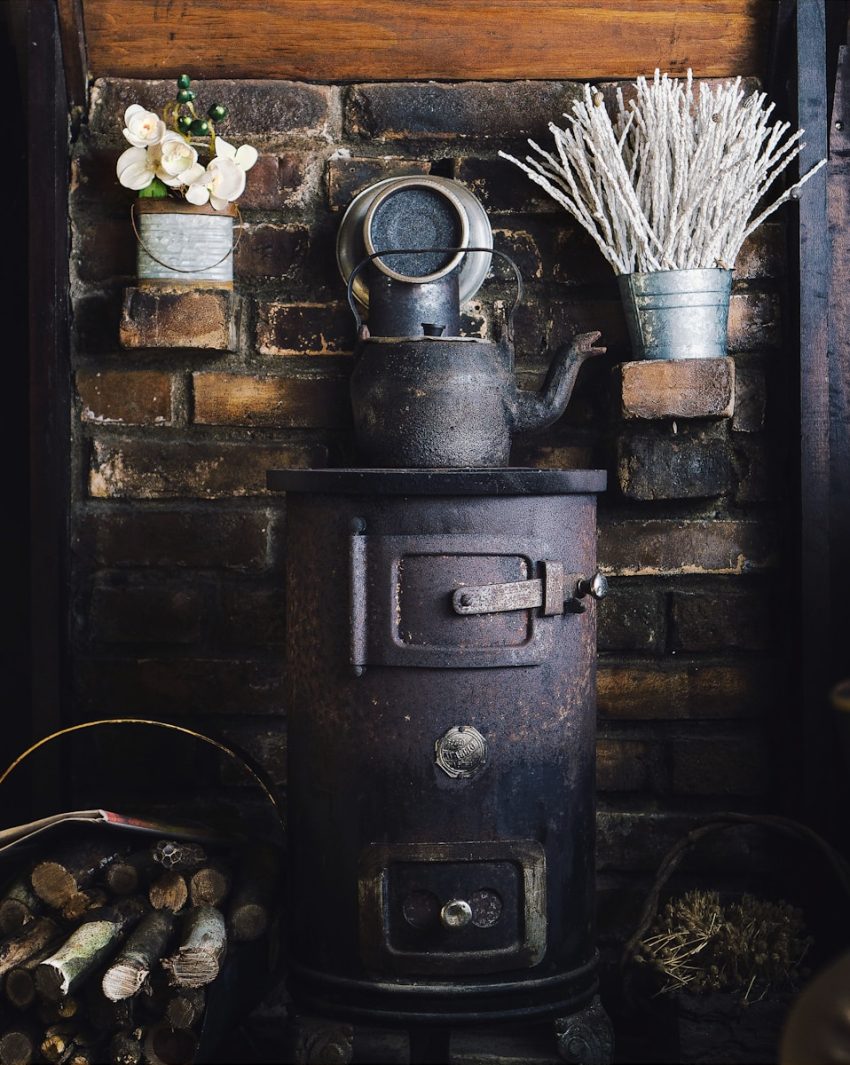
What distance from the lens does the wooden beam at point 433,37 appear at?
88.5 inches

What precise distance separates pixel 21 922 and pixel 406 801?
64 cm

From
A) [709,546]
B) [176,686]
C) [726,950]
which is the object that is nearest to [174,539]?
[176,686]

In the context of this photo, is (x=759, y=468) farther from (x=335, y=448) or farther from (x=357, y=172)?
(x=357, y=172)

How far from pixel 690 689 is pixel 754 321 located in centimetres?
71

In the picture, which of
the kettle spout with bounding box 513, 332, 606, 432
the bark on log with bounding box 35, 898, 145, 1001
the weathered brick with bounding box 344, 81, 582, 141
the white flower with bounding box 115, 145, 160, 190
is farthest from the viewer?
the weathered brick with bounding box 344, 81, 582, 141

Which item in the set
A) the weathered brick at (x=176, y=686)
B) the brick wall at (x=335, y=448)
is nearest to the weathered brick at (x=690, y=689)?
the brick wall at (x=335, y=448)

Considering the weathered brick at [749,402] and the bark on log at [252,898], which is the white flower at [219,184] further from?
the bark on log at [252,898]

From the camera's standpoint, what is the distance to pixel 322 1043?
6.11ft

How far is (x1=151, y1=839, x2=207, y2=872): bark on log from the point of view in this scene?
6.43 ft

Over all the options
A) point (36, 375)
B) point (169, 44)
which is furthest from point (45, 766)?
point (169, 44)

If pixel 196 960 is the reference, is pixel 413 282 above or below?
above

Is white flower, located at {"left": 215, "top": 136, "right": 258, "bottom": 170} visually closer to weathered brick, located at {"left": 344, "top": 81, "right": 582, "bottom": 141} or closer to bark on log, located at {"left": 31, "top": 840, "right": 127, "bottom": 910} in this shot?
weathered brick, located at {"left": 344, "top": 81, "right": 582, "bottom": 141}

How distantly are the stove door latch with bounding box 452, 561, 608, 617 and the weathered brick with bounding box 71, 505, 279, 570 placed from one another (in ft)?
2.20

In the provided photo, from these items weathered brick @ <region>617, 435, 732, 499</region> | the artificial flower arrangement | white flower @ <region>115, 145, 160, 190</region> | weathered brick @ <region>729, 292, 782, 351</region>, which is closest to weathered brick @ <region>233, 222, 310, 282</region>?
the artificial flower arrangement
